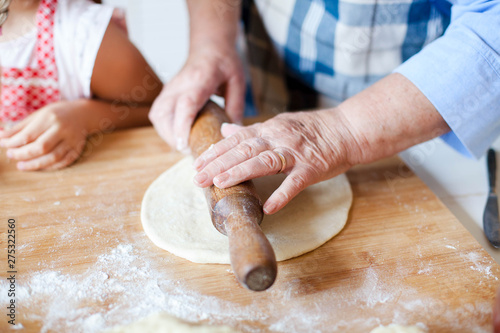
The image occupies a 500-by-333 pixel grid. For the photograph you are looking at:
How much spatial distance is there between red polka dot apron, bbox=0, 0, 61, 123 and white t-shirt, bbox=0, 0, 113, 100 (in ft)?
0.05

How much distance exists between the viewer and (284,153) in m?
0.87

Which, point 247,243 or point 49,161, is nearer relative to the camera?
point 247,243

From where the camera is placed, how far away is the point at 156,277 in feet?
2.68

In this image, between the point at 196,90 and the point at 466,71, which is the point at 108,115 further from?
the point at 466,71

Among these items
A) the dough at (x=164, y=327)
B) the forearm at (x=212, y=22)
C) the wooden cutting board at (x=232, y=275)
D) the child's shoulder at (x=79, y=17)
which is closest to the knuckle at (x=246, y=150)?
the wooden cutting board at (x=232, y=275)

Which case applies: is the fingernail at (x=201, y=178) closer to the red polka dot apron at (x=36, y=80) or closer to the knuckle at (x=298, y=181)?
the knuckle at (x=298, y=181)

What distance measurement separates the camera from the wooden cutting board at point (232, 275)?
0.73m

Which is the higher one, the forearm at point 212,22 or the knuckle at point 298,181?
the forearm at point 212,22

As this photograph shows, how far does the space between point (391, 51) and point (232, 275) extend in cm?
83

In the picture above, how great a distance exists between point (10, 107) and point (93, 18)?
0.38 meters

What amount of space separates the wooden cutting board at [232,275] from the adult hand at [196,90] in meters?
0.19

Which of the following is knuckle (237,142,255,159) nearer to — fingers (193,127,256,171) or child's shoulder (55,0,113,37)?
fingers (193,127,256,171)

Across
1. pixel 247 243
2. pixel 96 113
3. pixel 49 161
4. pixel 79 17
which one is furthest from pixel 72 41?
pixel 247 243

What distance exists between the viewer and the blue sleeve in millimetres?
872
